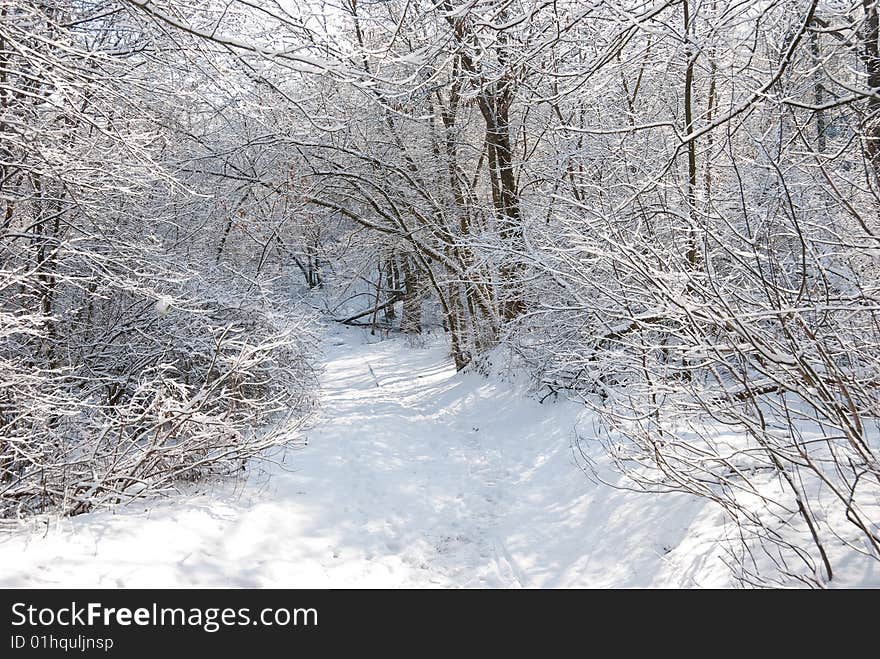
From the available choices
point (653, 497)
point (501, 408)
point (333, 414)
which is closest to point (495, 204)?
point (501, 408)

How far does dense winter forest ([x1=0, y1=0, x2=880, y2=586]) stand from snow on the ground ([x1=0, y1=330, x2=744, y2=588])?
0.37 metres

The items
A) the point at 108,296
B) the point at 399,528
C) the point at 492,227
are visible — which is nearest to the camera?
the point at 399,528

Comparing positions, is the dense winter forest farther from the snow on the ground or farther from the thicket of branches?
the snow on the ground

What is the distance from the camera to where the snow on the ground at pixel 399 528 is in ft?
12.3

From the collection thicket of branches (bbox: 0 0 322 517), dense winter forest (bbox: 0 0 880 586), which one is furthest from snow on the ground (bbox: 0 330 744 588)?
thicket of branches (bbox: 0 0 322 517)

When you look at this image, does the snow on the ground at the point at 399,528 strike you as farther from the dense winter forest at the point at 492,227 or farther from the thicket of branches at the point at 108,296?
the thicket of branches at the point at 108,296

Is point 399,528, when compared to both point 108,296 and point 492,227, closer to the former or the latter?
point 108,296

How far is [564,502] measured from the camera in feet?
18.9

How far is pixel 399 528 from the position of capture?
17.7 feet

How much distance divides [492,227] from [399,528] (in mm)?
6133

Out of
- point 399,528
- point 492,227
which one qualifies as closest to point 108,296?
point 399,528

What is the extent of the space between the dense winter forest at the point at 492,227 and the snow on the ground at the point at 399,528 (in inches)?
14.8

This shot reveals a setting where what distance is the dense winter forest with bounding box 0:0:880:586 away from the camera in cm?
290
